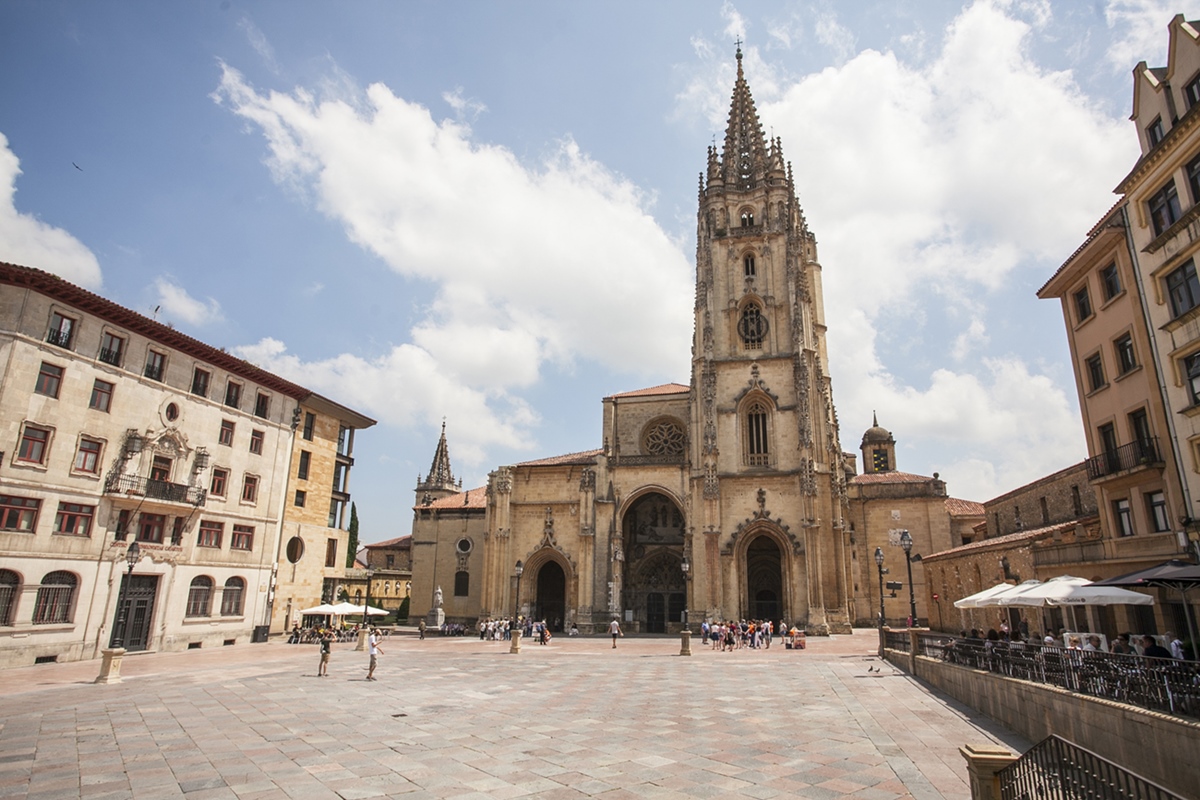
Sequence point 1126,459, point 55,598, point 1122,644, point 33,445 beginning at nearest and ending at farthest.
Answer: point 1122,644 < point 1126,459 < point 33,445 < point 55,598

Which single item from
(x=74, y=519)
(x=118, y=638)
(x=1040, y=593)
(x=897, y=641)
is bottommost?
(x=118, y=638)

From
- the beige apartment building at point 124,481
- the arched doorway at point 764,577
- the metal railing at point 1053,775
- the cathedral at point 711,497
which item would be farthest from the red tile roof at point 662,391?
the metal railing at point 1053,775

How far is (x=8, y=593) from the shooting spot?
69.4 ft

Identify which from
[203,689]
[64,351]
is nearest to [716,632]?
[203,689]

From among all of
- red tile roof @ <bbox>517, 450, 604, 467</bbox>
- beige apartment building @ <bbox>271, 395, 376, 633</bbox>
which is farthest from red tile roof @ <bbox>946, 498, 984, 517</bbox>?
beige apartment building @ <bbox>271, 395, 376, 633</bbox>

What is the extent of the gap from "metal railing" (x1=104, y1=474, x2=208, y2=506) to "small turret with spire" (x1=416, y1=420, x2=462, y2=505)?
55.4 metres

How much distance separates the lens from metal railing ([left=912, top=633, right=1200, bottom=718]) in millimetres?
8156

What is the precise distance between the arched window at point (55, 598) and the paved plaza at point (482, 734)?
360 cm

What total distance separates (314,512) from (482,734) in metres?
27.1

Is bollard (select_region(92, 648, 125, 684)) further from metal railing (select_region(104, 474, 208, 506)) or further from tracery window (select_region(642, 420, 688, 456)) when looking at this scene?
tracery window (select_region(642, 420, 688, 456))

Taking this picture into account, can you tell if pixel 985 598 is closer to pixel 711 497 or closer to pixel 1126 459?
pixel 1126 459

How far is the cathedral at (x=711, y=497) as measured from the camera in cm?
3791

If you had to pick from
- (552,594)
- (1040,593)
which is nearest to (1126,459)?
(1040,593)

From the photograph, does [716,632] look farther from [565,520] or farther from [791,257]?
[791,257]
